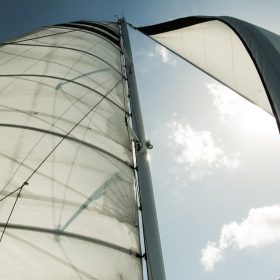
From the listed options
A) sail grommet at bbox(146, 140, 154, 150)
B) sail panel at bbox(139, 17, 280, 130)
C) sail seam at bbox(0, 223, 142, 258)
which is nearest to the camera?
sail panel at bbox(139, 17, 280, 130)

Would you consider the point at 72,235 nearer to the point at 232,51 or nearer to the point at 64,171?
the point at 64,171

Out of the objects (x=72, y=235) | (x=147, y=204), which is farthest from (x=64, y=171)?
(x=147, y=204)

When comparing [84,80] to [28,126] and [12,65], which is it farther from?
[28,126]

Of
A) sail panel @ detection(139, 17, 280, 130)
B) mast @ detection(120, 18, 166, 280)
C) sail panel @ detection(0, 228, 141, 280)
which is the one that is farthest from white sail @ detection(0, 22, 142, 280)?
sail panel @ detection(139, 17, 280, 130)

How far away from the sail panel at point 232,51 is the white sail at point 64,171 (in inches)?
54.7

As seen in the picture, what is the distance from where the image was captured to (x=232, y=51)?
4969 millimetres

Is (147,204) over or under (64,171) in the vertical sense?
under

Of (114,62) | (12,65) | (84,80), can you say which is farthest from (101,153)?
(114,62)

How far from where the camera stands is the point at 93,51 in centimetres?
662

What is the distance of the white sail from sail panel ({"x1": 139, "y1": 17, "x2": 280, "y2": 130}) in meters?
1.39

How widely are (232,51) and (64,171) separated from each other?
8.89 feet

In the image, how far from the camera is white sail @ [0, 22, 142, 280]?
3.16 m

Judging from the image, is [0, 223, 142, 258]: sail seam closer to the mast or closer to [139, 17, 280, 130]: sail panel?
the mast

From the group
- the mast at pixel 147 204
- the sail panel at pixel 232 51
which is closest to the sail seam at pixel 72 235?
the mast at pixel 147 204
